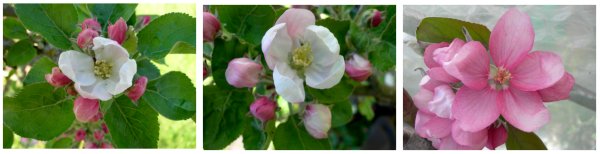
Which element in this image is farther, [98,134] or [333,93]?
[98,134]

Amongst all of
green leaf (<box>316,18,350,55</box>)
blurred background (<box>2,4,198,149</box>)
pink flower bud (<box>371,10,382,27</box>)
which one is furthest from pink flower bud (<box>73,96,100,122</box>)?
pink flower bud (<box>371,10,382,27</box>)

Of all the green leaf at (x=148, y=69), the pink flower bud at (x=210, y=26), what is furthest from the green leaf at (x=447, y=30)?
the green leaf at (x=148, y=69)

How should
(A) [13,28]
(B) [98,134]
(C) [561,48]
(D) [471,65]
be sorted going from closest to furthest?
(D) [471,65]
(C) [561,48]
(A) [13,28]
(B) [98,134]

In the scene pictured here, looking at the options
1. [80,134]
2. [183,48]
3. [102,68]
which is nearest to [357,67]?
[183,48]

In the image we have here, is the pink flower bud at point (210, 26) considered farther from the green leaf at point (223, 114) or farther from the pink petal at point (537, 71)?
the pink petal at point (537, 71)

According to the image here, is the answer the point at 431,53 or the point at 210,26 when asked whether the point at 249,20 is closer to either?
the point at 210,26

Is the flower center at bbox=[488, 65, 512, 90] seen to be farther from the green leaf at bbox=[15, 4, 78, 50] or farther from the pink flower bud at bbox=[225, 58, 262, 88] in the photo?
the green leaf at bbox=[15, 4, 78, 50]

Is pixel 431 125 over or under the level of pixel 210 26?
under
